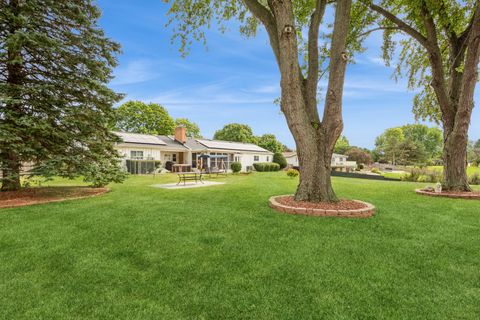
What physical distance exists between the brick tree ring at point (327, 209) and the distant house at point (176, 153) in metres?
15.1

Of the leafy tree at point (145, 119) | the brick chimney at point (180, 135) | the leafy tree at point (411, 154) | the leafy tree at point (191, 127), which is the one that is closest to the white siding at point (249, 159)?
the brick chimney at point (180, 135)

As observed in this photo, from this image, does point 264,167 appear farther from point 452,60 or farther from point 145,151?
point 452,60

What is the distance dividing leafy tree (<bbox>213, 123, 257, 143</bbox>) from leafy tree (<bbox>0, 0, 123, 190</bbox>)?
136 ft

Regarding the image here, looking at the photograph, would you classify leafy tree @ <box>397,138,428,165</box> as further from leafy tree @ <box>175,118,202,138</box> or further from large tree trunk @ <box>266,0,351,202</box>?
large tree trunk @ <box>266,0,351,202</box>

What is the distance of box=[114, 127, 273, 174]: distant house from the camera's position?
20531mm

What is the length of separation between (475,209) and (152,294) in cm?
776

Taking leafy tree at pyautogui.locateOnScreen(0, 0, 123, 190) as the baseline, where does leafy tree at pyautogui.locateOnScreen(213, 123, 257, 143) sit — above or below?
above

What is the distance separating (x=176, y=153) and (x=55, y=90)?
17307 millimetres

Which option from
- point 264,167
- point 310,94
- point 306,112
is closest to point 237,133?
point 264,167

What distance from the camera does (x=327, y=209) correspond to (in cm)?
524

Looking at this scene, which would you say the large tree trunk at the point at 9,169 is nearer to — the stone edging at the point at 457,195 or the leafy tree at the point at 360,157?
the stone edging at the point at 457,195

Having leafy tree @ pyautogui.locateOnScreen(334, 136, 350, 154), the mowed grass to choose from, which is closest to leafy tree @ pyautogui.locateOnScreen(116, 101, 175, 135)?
the mowed grass

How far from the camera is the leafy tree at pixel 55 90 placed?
732 cm

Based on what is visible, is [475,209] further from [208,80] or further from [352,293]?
[208,80]
